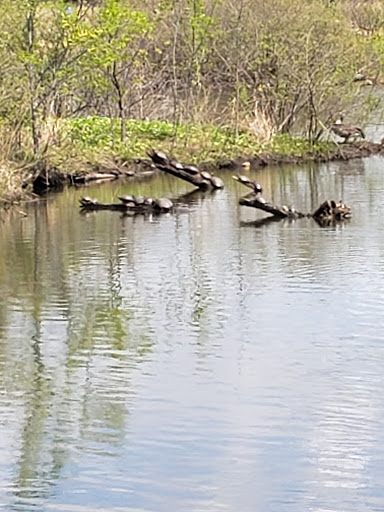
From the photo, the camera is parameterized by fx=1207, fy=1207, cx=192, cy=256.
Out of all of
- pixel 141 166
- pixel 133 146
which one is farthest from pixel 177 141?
pixel 141 166

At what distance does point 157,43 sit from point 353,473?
2110 centimetres

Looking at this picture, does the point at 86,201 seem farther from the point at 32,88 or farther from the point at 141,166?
the point at 141,166

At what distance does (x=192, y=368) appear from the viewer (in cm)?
870

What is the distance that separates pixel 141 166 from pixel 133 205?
15.7 feet

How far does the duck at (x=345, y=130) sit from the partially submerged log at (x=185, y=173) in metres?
5.78

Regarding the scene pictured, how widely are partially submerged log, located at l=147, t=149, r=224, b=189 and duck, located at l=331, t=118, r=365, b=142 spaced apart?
5776 mm

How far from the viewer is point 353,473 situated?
6.58 m

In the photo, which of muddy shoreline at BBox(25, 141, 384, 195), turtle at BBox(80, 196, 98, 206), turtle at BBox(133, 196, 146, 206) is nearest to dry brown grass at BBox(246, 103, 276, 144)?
muddy shoreline at BBox(25, 141, 384, 195)

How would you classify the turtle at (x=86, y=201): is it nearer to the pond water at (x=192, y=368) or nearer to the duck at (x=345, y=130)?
the pond water at (x=192, y=368)

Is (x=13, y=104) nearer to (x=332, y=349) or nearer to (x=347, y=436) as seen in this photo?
(x=332, y=349)

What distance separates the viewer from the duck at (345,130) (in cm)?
2486

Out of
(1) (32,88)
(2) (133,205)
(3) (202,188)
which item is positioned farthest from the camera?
(3) (202,188)

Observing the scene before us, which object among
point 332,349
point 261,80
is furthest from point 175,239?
point 261,80

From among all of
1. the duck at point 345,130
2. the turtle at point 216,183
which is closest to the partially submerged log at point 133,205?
Result: the turtle at point 216,183
